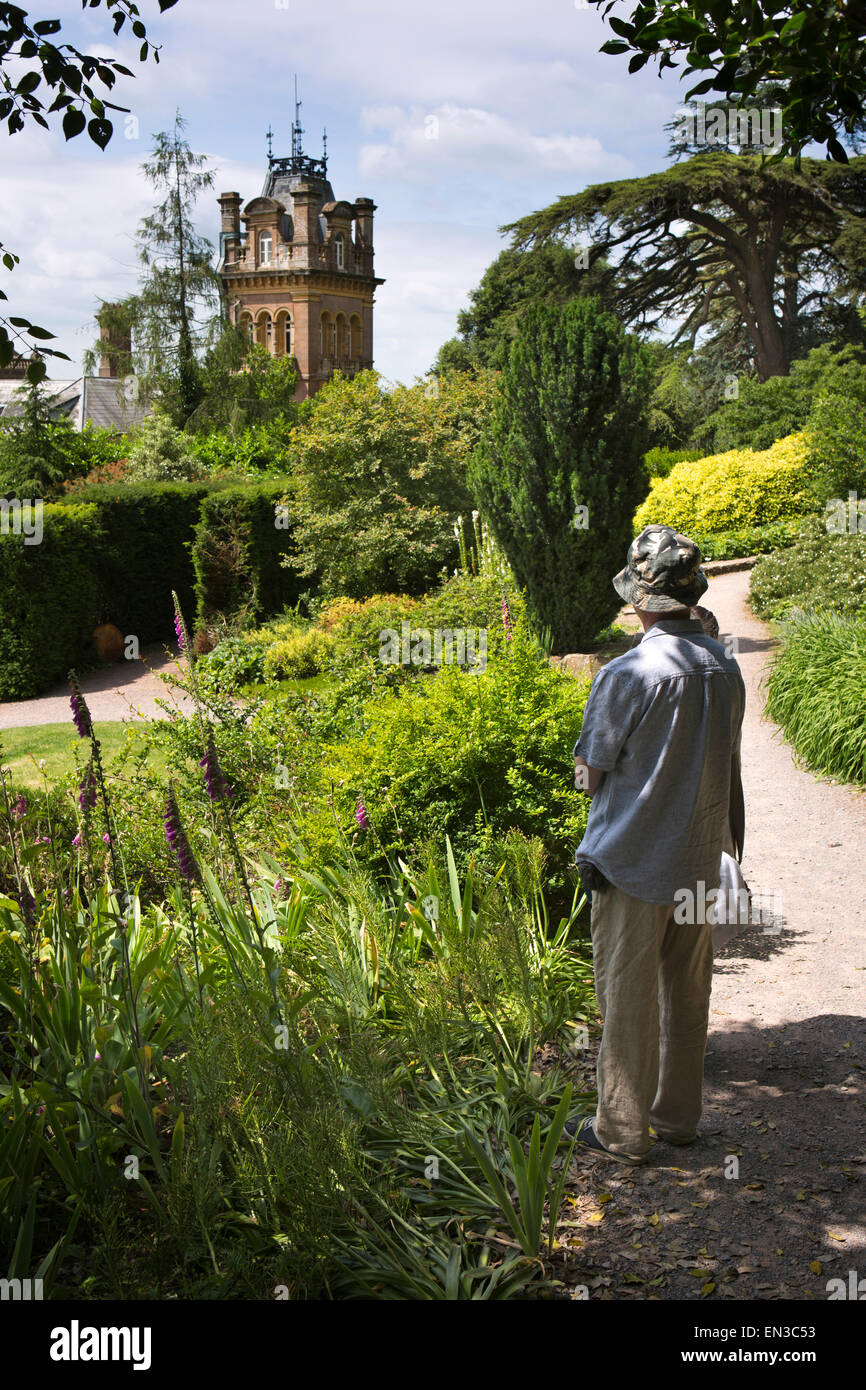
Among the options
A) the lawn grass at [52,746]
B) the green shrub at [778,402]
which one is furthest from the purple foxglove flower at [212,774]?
the green shrub at [778,402]

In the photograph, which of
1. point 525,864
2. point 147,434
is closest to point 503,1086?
point 525,864

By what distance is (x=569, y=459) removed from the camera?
424 inches

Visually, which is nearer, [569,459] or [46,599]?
[569,459]

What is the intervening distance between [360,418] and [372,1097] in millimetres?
13536

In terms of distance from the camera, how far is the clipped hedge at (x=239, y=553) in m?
16.3

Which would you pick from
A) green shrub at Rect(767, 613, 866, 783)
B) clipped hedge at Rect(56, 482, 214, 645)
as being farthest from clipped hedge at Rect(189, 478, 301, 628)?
green shrub at Rect(767, 613, 866, 783)

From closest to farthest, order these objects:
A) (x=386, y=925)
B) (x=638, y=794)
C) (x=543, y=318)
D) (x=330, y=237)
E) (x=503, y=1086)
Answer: (x=638, y=794) → (x=503, y=1086) → (x=386, y=925) → (x=543, y=318) → (x=330, y=237)

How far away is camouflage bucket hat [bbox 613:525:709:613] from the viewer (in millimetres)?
3000

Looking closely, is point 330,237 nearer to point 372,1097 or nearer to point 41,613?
point 41,613

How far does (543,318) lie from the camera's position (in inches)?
438

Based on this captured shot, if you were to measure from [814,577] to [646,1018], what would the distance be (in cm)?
1041

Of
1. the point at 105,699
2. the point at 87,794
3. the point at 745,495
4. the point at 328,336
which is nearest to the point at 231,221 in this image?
the point at 328,336

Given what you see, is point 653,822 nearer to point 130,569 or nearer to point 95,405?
point 130,569

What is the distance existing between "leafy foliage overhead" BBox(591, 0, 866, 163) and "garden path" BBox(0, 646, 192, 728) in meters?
7.91
